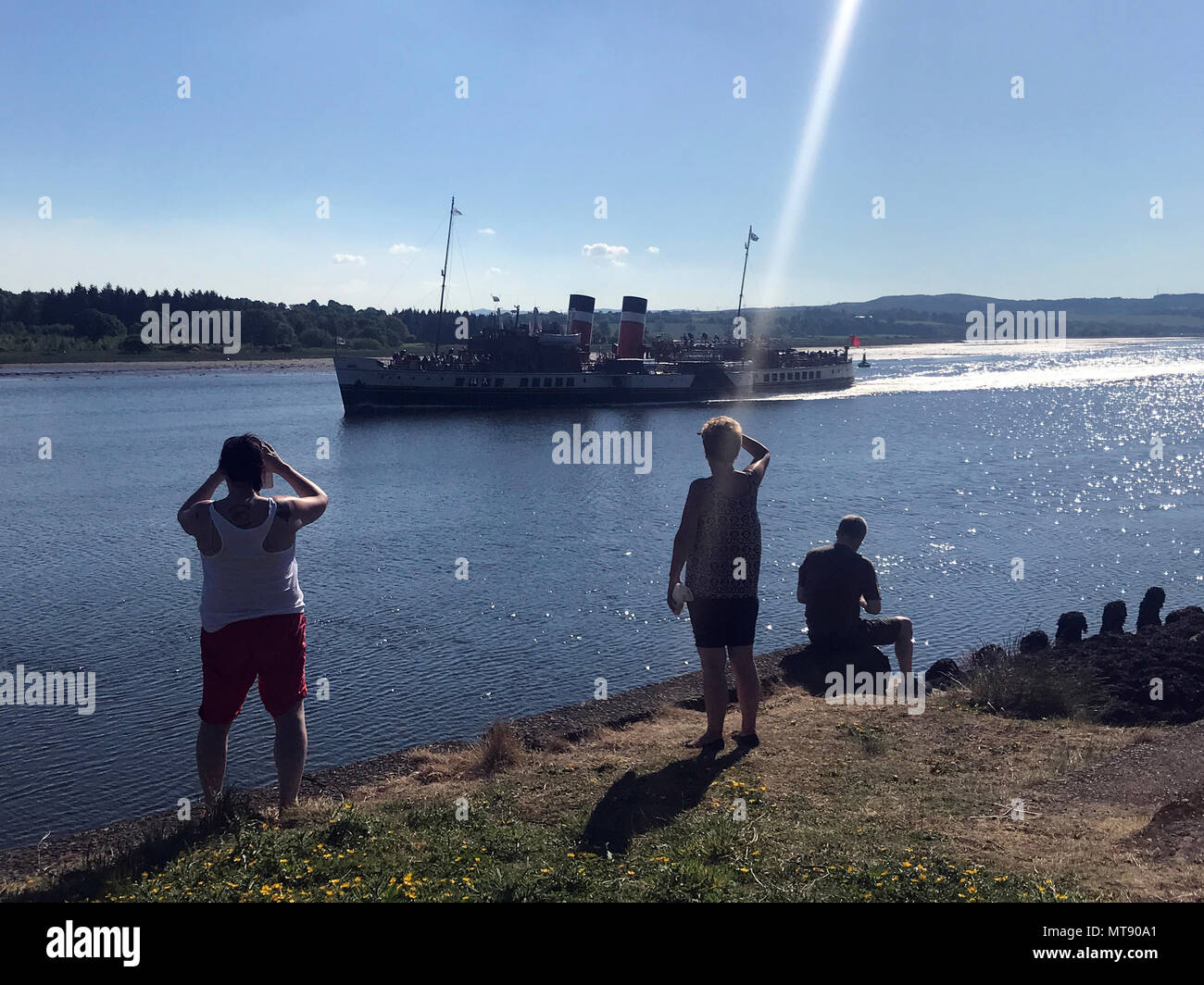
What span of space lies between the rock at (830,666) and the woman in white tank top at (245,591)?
5102 mm

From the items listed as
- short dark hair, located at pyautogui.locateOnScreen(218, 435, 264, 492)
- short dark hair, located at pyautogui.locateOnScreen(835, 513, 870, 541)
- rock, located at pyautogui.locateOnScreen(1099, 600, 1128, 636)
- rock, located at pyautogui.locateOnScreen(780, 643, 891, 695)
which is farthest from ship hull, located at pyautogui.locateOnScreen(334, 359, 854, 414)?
short dark hair, located at pyautogui.locateOnScreen(218, 435, 264, 492)

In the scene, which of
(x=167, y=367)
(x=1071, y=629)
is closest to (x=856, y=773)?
(x=1071, y=629)

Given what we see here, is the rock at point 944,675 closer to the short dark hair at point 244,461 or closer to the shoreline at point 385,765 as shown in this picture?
the shoreline at point 385,765

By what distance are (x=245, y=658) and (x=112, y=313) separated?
434ft

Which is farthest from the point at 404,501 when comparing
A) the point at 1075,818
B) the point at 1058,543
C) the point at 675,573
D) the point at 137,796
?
the point at 1075,818

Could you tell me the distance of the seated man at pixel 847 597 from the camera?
8.54 meters

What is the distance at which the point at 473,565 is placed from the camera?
18.5m

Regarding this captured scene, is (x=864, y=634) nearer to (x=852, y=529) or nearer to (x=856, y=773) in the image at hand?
(x=852, y=529)

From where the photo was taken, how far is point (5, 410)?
186 feet

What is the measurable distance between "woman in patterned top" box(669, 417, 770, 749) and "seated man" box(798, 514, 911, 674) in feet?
7.52

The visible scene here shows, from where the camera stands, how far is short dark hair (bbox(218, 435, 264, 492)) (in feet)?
16.6

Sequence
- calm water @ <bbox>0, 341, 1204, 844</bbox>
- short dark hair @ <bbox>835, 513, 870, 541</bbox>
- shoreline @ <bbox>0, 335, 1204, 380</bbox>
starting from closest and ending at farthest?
short dark hair @ <bbox>835, 513, 870, 541</bbox> → calm water @ <bbox>0, 341, 1204, 844</bbox> → shoreline @ <bbox>0, 335, 1204, 380</bbox>

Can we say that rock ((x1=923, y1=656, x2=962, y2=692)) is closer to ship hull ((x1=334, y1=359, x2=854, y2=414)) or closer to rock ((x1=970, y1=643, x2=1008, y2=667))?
rock ((x1=970, y1=643, x2=1008, y2=667))

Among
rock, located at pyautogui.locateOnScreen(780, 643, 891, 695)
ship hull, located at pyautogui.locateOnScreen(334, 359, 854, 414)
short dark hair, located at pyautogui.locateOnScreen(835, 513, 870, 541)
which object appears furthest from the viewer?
ship hull, located at pyautogui.locateOnScreen(334, 359, 854, 414)
